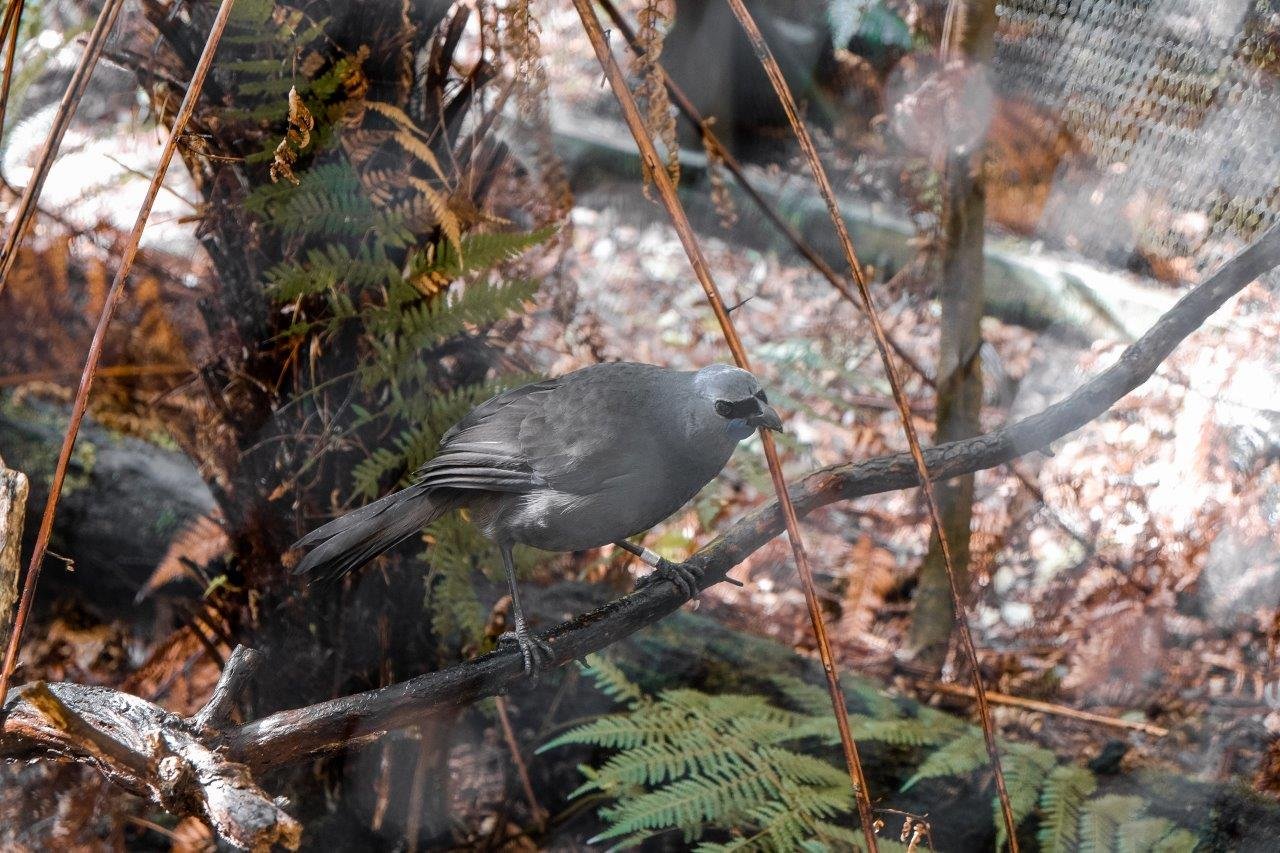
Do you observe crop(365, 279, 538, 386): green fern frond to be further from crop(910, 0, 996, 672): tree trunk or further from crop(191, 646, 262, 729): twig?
crop(910, 0, 996, 672): tree trunk

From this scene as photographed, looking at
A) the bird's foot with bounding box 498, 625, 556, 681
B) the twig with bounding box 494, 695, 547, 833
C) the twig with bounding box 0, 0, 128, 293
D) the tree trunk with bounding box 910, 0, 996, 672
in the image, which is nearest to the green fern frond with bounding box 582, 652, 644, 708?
the twig with bounding box 494, 695, 547, 833

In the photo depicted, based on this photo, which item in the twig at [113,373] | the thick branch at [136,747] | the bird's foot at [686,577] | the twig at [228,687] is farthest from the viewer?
the twig at [113,373]

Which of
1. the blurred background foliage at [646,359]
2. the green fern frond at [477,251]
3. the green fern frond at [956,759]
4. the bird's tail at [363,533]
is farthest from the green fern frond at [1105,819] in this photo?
the green fern frond at [477,251]

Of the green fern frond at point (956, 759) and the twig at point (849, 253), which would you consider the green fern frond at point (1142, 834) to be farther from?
the twig at point (849, 253)

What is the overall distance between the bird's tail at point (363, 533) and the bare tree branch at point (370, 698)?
232 millimetres

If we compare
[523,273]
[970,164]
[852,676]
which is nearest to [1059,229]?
[970,164]

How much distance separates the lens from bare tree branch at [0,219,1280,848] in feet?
4.18

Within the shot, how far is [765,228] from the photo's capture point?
16.2 feet

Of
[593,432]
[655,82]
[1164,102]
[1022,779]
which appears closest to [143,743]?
[593,432]

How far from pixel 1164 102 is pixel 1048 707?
1.72 metres

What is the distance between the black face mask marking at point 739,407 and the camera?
160cm

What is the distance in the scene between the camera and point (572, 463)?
179 cm

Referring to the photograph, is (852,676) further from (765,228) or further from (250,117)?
(765,228)

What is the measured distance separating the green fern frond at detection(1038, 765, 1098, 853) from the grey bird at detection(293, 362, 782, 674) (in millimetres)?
1269
